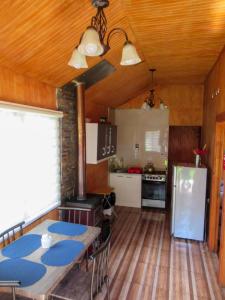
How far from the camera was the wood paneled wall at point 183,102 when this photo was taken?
5773 millimetres

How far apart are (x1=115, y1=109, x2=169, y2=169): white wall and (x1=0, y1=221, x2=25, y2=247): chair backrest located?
399 centimetres

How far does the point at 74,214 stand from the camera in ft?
11.6

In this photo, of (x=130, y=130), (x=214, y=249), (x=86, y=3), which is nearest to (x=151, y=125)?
(x=130, y=130)

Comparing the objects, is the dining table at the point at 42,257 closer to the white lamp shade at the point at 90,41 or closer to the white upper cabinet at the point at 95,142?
the white upper cabinet at the point at 95,142

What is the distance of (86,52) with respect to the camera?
5.16ft

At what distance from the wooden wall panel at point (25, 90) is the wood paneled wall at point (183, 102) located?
137 inches

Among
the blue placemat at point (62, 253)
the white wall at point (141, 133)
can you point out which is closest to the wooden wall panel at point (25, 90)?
the blue placemat at point (62, 253)

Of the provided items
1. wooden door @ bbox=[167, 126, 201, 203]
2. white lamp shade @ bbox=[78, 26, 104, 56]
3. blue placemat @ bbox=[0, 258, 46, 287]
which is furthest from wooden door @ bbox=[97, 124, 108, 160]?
white lamp shade @ bbox=[78, 26, 104, 56]

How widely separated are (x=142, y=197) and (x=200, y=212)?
1888mm

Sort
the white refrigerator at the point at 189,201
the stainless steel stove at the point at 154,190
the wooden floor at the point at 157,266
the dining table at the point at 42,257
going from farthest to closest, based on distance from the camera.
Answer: the stainless steel stove at the point at 154,190 → the white refrigerator at the point at 189,201 → the wooden floor at the point at 157,266 → the dining table at the point at 42,257

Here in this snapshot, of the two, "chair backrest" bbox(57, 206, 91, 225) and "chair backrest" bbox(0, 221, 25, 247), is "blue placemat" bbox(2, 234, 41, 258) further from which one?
"chair backrest" bbox(57, 206, 91, 225)

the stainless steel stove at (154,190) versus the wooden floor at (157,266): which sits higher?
the stainless steel stove at (154,190)

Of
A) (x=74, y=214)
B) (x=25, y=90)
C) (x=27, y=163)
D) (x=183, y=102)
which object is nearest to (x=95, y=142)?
(x=74, y=214)

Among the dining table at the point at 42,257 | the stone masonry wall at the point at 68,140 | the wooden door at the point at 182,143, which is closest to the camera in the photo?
the dining table at the point at 42,257
